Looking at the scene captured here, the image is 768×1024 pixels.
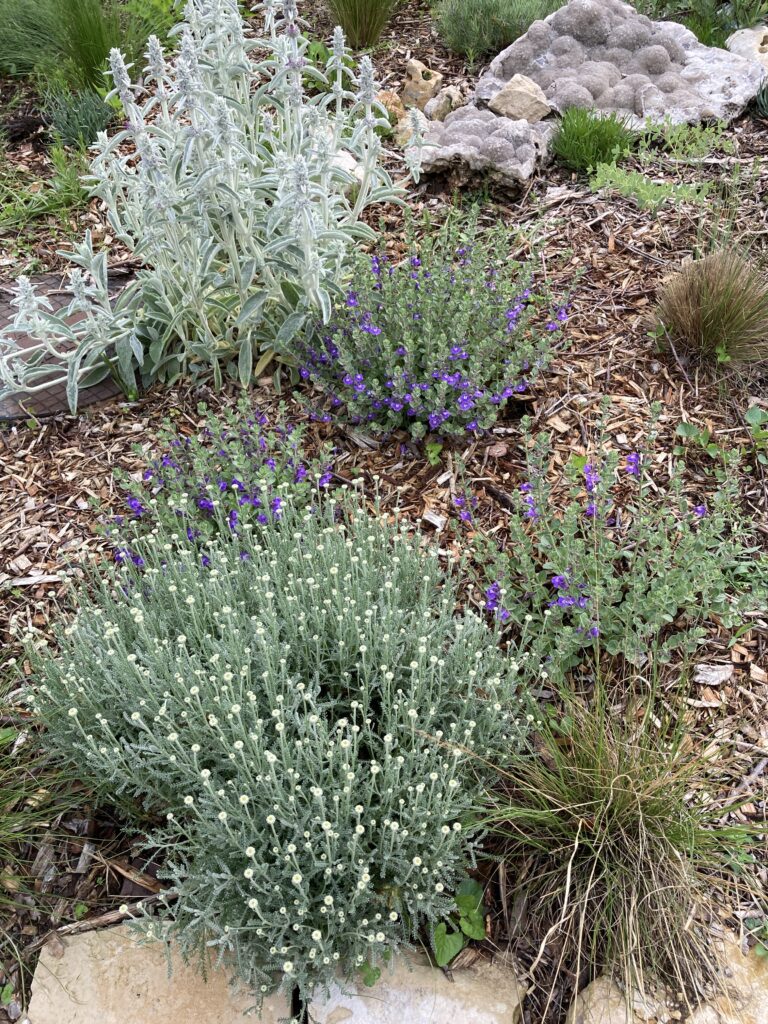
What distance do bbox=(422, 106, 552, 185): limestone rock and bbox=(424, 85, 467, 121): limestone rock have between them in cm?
50

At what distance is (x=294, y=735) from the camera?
7.45 feet

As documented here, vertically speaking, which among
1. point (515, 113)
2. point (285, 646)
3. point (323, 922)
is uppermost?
point (515, 113)

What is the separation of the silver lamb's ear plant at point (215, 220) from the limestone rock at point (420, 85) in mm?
1885

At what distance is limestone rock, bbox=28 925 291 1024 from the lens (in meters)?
2.09

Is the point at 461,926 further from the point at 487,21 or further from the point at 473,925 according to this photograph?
the point at 487,21

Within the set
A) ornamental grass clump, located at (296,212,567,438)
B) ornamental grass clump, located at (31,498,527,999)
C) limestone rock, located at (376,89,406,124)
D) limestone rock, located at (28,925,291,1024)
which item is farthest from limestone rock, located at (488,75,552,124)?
limestone rock, located at (28,925,291,1024)

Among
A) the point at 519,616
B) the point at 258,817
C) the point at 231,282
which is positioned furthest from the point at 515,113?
the point at 258,817

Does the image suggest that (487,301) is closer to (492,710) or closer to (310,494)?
(310,494)

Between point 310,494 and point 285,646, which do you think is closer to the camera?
point 285,646

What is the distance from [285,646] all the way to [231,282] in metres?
1.93

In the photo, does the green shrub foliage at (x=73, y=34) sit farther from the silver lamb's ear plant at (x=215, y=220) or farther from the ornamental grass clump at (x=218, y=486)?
the ornamental grass clump at (x=218, y=486)

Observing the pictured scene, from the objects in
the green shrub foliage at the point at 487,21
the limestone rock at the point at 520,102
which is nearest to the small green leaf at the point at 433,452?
the limestone rock at the point at 520,102

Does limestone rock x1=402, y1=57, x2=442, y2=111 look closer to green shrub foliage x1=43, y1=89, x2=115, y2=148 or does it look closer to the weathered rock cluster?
the weathered rock cluster

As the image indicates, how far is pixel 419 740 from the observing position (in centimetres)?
220
